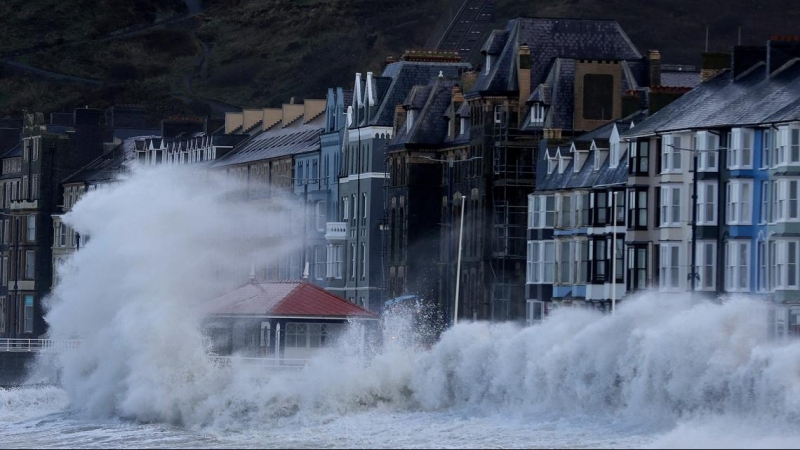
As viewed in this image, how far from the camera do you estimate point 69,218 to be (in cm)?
9938

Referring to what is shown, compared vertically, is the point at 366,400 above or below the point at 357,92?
below

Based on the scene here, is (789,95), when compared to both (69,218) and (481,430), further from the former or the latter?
(69,218)

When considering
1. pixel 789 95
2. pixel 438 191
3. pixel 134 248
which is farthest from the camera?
pixel 438 191

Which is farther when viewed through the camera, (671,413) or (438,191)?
(438,191)

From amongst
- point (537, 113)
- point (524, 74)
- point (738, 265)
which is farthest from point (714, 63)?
point (524, 74)

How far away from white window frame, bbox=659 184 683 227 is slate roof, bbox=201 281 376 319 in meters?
17.1

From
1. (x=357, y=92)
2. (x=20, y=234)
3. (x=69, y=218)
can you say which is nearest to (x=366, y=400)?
(x=69, y=218)

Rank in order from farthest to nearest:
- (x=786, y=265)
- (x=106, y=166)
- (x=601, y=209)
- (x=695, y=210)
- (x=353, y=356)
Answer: (x=106, y=166) < (x=601, y=209) < (x=353, y=356) < (x=695, y=210) < (x=786, y=265)

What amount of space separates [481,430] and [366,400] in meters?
10.1

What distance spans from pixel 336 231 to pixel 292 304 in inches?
897

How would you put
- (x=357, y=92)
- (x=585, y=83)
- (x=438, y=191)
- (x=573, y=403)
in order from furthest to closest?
(x=357, y=92) < (x=438, y=191) < (x=585, y=83) < (x=573, y=403)

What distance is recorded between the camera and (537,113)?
105 meters

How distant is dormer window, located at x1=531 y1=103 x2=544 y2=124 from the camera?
105m

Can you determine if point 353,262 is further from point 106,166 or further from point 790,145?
point 790,145
